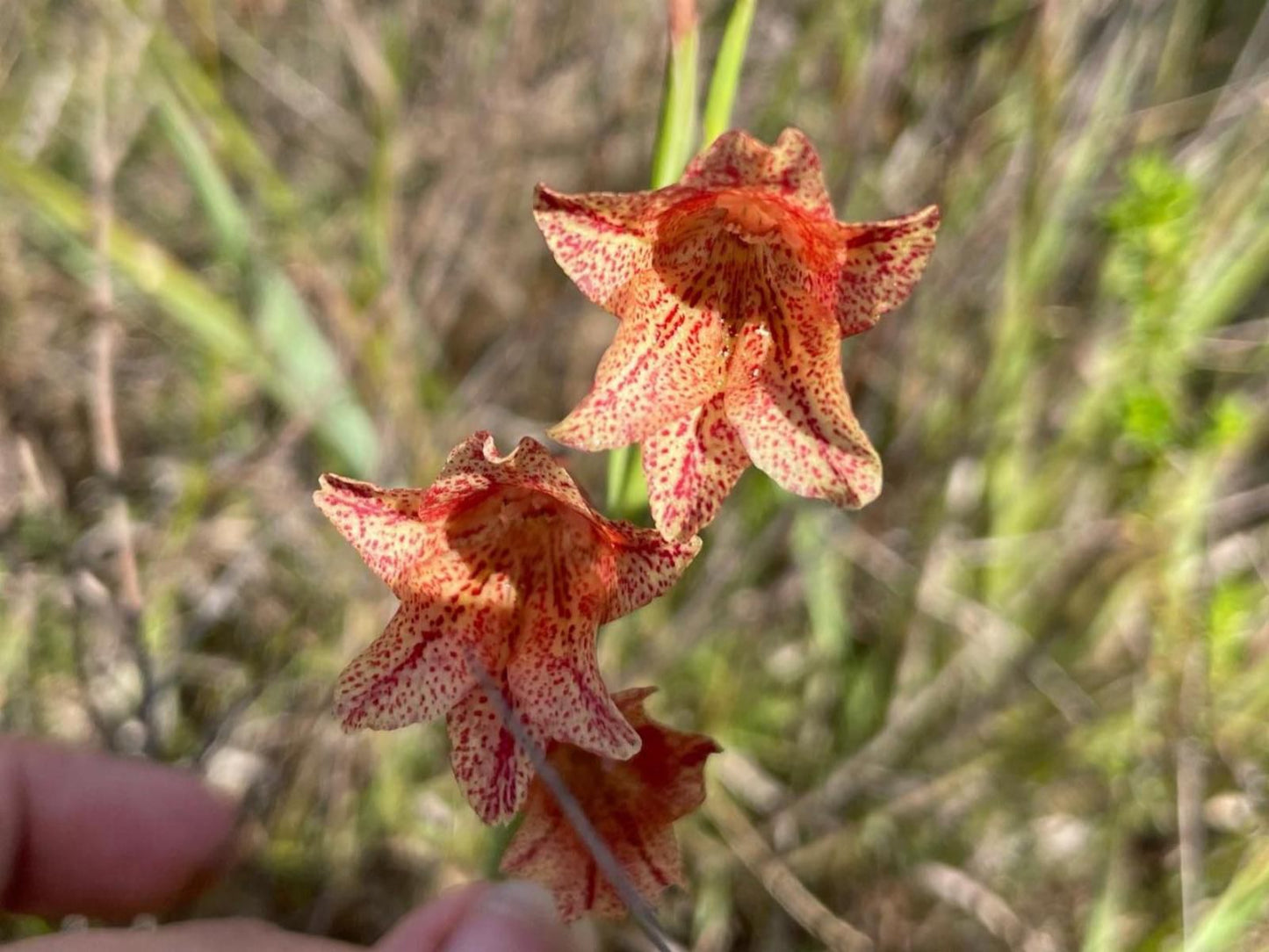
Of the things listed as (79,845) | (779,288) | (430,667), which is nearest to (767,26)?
(779,288)

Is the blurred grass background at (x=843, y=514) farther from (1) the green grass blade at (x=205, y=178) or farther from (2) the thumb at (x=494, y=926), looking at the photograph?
(2) the thumb at (x=494, y=926)

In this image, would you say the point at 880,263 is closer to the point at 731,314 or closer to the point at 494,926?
the point at 731,314

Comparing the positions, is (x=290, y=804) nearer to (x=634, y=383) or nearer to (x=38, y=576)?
(x=38, y=576)

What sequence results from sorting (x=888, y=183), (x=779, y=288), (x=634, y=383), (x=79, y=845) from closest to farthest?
(x=634, y=383) < (x=779, y=288) < (x=79, y=845) < (x=888, y=183)

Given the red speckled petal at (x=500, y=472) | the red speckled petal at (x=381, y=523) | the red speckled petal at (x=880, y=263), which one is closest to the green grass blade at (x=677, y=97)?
the red speckled petal at (x=880, y=263)

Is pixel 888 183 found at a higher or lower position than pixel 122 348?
higher

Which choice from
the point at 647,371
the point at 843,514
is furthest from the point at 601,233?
the point at 843,514
